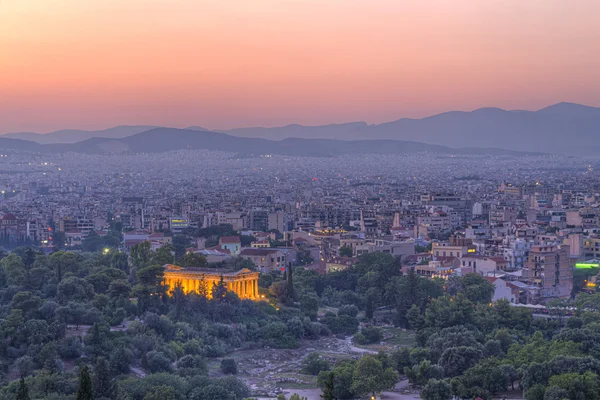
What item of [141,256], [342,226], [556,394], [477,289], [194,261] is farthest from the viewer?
[342,226]

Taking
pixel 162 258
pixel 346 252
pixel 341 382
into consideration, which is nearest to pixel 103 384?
pixel 341 382

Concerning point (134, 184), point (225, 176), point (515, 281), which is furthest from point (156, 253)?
point (225, 176)

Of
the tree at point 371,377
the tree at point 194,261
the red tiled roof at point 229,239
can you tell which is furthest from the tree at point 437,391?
the red tiled roof at point 229,239

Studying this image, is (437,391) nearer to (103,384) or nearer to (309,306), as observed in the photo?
(103,384)

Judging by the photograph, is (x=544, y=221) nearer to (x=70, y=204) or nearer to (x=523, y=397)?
(x=523, y=397)

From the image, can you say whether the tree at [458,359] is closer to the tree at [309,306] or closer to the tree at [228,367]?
the tree at [228,367]

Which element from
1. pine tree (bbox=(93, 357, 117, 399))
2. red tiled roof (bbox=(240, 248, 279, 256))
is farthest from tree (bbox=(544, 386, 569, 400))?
red tiled roof (bbox=(240, 248, 279, 256))
